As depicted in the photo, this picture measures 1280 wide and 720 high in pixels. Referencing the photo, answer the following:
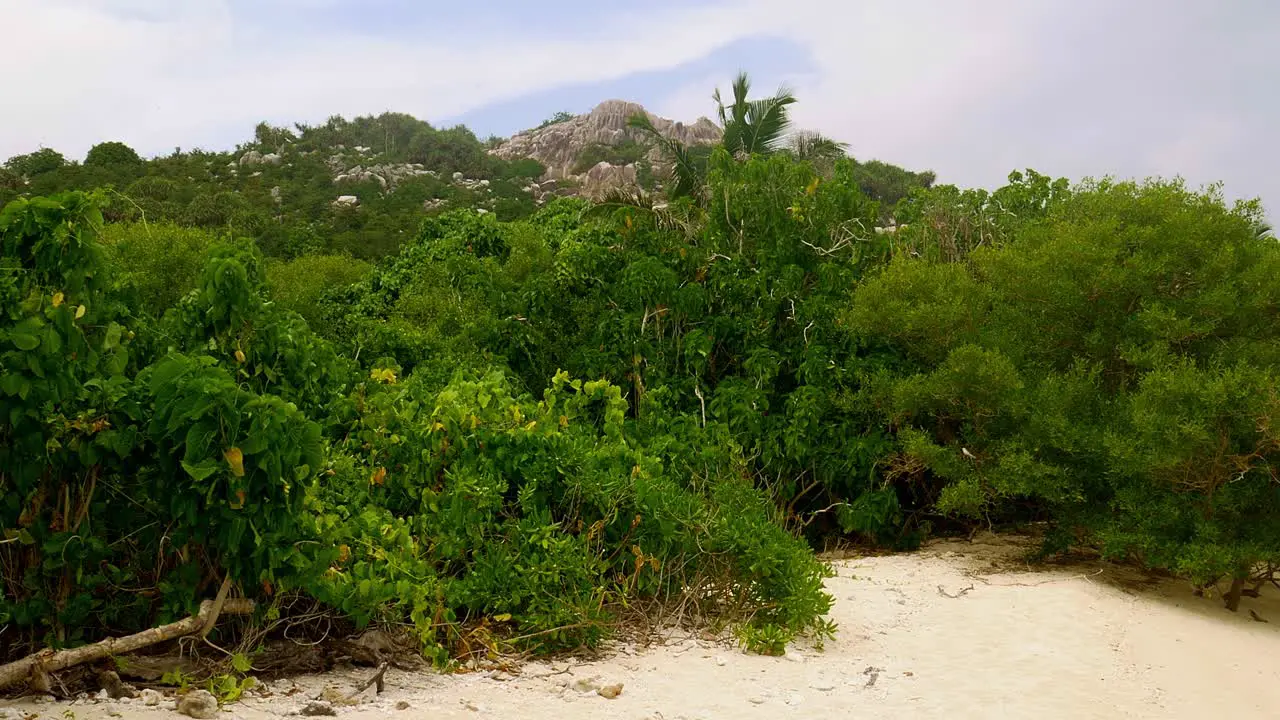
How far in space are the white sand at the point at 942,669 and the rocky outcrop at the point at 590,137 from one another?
137 ft

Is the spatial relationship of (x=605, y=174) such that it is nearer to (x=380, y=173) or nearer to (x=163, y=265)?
(x=380, y=173)

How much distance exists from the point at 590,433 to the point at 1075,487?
4.54 metres

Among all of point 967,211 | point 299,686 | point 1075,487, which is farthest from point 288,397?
point 967,211

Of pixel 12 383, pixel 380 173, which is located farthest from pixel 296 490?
pixel 380 173

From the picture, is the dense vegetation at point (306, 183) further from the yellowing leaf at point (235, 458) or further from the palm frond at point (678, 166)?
the yellowing leaf at point (235, 458)

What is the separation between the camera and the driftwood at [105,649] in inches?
178

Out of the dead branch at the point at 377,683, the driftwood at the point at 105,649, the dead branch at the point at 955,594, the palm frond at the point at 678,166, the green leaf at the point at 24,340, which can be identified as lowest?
the dead branch at the point at 955,594

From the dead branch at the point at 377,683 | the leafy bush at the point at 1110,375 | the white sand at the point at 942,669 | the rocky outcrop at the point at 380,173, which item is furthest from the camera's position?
the rocky outcrop at the point at 380,173

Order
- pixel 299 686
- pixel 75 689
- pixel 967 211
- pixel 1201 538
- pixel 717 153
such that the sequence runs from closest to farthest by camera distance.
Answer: pixel 75 689, pixel 299 686, pixel 1201 538, pixel 717 153, pixel 967 211

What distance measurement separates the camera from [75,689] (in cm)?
473

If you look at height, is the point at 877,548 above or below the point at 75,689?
below

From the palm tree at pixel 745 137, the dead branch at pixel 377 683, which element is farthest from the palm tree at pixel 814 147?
the dead branch at pixel 377 683

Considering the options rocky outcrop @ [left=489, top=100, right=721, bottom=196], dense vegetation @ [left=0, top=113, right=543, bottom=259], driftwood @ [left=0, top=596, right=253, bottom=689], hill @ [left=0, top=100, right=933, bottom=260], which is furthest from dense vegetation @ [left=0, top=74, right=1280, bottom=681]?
rocky outcrop @ [left=489, top=100, right=721, bottom=196]

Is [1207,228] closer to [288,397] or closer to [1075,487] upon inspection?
[1075,487]
